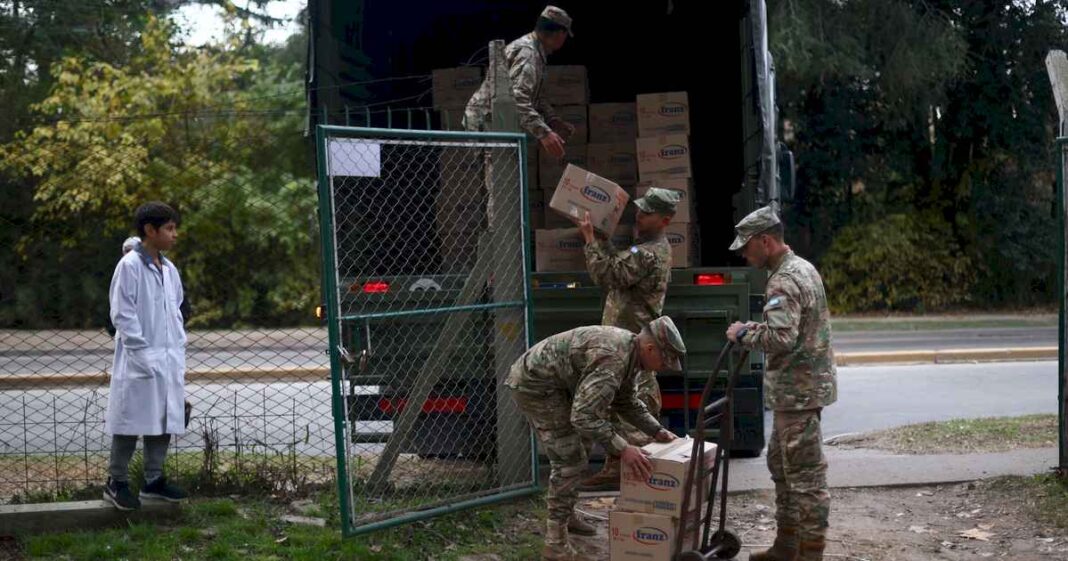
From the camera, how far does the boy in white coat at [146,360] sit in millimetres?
5719

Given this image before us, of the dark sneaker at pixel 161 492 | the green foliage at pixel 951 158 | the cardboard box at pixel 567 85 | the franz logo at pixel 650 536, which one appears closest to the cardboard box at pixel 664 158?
the cardboard box at pixel 567 85

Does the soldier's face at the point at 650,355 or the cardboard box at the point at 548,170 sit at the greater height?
the cardboard box at the point at 548,170

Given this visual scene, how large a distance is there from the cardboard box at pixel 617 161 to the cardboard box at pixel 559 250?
2.71 feet

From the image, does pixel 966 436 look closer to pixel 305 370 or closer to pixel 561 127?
pixel 561 127

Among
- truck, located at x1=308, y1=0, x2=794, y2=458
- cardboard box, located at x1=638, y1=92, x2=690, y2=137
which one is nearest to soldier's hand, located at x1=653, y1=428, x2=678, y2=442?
truck, located at x1=308, y1=0, x2=794, y2=458

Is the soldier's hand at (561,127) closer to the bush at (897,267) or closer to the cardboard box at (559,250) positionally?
the cardboard box at (559,250)

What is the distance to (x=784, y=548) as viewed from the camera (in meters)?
5.70

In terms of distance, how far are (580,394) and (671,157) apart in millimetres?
3066

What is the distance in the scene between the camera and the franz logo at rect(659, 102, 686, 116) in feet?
26.4

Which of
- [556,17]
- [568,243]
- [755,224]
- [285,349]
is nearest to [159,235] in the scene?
[556,17]

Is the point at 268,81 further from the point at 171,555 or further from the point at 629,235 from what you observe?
the point at 171,555

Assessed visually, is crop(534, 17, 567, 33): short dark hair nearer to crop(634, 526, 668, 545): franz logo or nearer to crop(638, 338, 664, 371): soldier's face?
crop(638, 338, 664, 371): soldier's face

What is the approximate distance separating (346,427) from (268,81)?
15.1m

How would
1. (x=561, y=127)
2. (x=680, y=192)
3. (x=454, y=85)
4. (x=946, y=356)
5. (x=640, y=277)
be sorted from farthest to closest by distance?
(x=946, y=356) → (x=454, y=85) → (x=680, y=192) → (x=561, y=127) → (x=640, y=277)
